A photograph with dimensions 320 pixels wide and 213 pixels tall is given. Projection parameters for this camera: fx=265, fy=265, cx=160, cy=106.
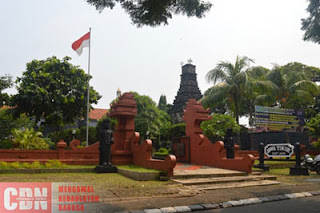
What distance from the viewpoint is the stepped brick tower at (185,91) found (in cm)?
4722

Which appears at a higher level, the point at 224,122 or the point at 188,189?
the point at 224,122

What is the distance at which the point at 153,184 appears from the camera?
7.93 meters

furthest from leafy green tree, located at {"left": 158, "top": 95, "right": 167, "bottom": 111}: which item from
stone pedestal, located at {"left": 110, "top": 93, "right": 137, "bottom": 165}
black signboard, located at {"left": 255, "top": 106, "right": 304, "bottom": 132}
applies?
stone pedestal, located at {"left": 110, "top": 93, "right": 137, "bottom": 165}

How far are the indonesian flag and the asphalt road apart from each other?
18.9 metres

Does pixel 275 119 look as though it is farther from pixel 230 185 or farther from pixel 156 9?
pixel 156 9

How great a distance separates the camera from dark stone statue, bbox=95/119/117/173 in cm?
1040

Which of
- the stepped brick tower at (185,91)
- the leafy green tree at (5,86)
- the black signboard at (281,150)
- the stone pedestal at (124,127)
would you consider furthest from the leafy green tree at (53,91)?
the stepped brick tower at (185,91)

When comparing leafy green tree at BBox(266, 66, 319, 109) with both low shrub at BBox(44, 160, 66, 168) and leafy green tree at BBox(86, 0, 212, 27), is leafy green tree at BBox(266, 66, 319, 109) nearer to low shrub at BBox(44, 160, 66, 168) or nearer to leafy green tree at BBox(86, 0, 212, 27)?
leafy green tree at BBox(86, 0, 212, 27)

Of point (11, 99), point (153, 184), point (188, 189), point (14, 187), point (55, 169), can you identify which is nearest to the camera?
point (14, 187)

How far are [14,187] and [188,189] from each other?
4347mm

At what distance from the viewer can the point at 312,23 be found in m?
Result: 8.53

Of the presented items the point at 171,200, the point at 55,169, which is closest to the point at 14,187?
the point at 171,200

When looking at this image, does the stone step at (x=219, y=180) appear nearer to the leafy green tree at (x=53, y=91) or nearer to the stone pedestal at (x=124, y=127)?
the stone pedestal at (x=124, y=127)

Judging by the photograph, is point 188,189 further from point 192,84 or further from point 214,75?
point 192,84
